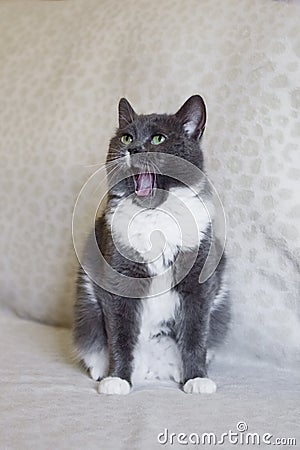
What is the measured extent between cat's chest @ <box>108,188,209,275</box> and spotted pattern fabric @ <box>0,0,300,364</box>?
143mm

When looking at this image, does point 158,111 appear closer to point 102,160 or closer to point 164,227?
point 102,160

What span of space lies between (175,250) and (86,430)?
35 centimetres

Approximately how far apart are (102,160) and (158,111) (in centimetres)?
16

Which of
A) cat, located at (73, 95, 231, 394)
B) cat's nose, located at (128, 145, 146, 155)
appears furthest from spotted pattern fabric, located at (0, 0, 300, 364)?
cat's nose, located at (128, 145, 146, 155)

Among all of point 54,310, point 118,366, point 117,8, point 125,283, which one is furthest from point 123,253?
point 117,8

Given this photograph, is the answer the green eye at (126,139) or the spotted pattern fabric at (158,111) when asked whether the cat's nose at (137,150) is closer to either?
the green eye at (126,139)

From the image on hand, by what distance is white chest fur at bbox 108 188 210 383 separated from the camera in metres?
1.23

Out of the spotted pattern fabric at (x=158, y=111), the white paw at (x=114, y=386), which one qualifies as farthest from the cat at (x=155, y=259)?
the spotted pattern fabric at (x=158, y=111)

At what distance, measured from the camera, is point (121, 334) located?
4.08 feet

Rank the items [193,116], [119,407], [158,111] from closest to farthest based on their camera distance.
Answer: [119,407], [193,116], [158,111]

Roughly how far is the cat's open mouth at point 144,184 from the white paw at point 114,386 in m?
0.31

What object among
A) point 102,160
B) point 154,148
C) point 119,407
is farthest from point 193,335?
point 102,160

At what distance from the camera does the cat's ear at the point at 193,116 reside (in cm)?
121

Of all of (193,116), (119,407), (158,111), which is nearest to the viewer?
(119,407)
